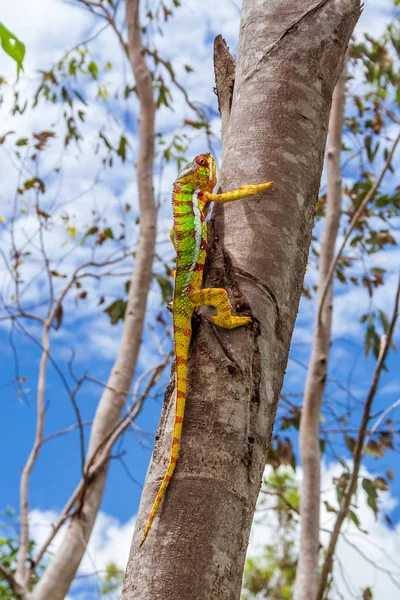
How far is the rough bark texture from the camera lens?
0.95 m

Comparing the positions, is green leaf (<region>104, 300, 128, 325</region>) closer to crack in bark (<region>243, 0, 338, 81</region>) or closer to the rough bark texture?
the rough bark texture

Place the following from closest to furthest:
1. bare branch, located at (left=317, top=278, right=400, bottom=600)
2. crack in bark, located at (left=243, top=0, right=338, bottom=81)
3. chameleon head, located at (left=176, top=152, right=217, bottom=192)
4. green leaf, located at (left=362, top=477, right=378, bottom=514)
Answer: crack in bark, located at (left=243, top=0, right=338, bottom=81), chameleon head, located at (left=176, top=152, right=217, bottom=192), bare branch, located at (left=317, top=278, right=400, bottom=600), green leaf, located at (left=362, top=477, right=378, bottom=514)

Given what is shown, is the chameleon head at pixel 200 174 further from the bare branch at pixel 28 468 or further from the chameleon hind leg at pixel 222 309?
the bare branch at pixel 28 468

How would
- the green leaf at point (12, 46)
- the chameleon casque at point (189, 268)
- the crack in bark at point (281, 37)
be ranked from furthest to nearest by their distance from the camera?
the crack in bark at point (281, 37) → the chameleon casque at point (189, 268) → the green leaf at point (12, 46)

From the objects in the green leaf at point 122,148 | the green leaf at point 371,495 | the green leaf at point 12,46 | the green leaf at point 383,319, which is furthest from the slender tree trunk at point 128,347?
the green leaf at point 12,46

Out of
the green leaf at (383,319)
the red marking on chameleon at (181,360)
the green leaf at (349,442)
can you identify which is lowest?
the red marking on chameleon at (181,360)

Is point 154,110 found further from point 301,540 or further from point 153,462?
point 153,462

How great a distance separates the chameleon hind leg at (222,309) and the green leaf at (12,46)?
0.50 m

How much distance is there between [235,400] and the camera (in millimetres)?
1043

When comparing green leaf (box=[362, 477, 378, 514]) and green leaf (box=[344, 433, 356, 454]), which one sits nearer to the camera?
green leaf (box=[362, 477, 378, 514])

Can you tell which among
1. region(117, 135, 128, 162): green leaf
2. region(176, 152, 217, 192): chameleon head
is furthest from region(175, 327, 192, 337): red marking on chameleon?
region(117, 135, 128, 162): green leaf

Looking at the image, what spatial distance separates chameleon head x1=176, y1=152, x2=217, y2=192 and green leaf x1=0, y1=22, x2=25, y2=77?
0.94m

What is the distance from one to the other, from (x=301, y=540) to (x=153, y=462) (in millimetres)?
2247

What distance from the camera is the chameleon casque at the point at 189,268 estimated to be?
1066mm
